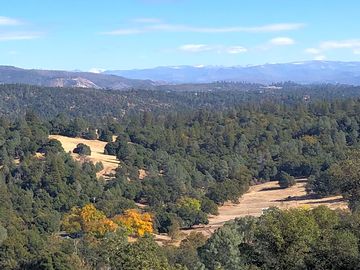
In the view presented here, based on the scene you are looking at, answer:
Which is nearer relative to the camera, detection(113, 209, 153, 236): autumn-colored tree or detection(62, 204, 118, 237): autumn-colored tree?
detection(62, 204, 118, 237): autumn-colored tree

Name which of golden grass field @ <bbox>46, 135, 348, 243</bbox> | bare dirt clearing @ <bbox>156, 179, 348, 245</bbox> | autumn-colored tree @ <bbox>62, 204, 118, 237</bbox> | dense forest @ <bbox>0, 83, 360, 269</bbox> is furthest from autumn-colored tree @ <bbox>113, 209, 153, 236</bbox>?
bare dirt clearing @ <bbox>156, 179, 348, 245</bbox>

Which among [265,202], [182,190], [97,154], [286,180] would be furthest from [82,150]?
[286,180]

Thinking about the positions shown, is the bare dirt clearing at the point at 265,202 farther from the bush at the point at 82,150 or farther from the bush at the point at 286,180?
the bush at the point at 82,150

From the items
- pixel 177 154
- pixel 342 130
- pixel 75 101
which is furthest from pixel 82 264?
pixel 75 101

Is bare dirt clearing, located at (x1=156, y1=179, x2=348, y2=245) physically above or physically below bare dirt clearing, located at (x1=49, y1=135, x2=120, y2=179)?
below

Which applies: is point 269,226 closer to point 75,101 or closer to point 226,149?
point 226,149

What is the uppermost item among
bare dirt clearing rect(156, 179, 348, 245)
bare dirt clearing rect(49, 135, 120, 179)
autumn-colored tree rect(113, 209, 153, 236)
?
bare dirt clearing rect(49, 135, 120, 179)

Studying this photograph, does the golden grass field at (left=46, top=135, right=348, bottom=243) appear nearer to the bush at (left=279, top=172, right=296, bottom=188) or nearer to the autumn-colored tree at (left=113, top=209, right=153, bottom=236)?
the bush at (left=279, top=172, right=296, bottom=188)
